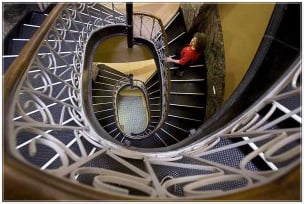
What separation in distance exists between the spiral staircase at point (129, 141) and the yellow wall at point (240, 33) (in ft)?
2.23

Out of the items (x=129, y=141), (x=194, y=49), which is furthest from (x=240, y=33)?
(x=129, y=141)

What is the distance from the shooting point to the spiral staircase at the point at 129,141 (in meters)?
1.04

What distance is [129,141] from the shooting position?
16.8 feet

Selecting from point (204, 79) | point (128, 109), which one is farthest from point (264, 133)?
point (128, 109)

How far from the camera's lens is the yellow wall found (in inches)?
122

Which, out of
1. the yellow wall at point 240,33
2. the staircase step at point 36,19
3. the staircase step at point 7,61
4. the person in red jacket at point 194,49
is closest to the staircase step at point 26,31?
the staircase step at point 36,19

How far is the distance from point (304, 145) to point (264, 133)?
360 mm

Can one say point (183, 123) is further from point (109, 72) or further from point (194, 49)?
point (109, 72)

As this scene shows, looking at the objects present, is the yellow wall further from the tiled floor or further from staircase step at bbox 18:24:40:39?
→ the tiled floor

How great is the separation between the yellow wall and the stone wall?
0.16 metres

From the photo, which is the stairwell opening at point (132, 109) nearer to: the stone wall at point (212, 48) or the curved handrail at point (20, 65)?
the stone wall at point (212, 48)

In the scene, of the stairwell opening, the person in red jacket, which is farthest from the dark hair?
the stairwell opening

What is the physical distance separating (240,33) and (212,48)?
109 cm

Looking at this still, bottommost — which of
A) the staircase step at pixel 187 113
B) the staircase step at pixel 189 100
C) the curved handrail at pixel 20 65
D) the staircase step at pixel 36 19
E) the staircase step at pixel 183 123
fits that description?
the staircase step at pixel 183 123
